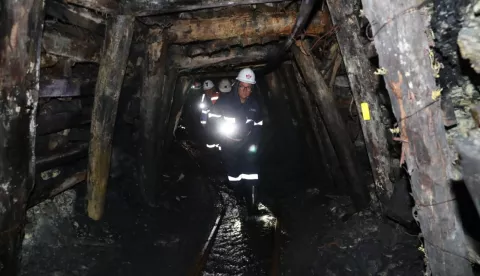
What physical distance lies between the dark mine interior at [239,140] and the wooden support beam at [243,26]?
0.02m

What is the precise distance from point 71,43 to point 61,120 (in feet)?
2.86

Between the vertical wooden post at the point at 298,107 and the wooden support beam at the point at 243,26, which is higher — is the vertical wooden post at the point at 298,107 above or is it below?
below

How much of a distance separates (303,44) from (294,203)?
277 centimetres

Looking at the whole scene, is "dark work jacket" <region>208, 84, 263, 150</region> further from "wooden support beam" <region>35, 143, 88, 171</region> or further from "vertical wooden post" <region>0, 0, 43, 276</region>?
"vertical wooden post" <region>0, 0, 43, 276</region>

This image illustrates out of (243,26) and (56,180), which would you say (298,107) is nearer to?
(243,26)

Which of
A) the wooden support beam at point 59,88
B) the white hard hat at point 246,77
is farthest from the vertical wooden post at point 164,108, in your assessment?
the wooden support beam at point 59,88

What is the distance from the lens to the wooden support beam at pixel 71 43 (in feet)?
10.4

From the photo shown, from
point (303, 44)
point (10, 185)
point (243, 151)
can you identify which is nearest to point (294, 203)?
point (243, 151)

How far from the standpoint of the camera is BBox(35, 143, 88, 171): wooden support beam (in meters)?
3.57

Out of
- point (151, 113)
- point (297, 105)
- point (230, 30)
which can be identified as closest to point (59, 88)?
point (151, 113)

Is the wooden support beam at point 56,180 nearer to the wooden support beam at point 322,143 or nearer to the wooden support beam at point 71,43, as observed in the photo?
the wooden support beam at point 71,43

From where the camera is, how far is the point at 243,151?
5977 mm

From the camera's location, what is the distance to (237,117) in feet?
19.0

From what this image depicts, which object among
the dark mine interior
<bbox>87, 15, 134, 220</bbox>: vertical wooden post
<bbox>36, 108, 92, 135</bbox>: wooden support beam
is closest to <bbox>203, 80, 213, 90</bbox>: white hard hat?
the dark mine interior
